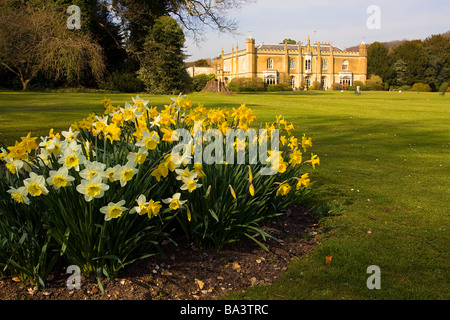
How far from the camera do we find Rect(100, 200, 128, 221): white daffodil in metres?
2.42

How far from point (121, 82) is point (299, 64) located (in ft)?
190

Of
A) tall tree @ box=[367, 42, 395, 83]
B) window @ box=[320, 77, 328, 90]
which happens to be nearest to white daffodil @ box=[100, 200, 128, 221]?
tall tree @ box=[367, 42, 395, 83]

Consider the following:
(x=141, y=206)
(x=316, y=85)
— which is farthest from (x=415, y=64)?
(x=141, y=206)

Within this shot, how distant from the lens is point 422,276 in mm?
2916

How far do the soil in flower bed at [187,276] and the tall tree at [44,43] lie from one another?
21.2 m

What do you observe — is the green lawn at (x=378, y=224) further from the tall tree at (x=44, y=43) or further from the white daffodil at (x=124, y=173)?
the tall tree at (x=44, y=43)

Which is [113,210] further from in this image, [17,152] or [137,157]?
[17,152]

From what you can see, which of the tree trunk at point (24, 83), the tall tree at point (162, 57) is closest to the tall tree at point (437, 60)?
the tall tree at point (162, 57)

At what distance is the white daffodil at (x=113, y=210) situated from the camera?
242 cm

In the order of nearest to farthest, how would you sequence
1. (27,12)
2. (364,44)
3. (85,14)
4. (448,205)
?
(448,205), (27,12), (85,14), (364,44)
